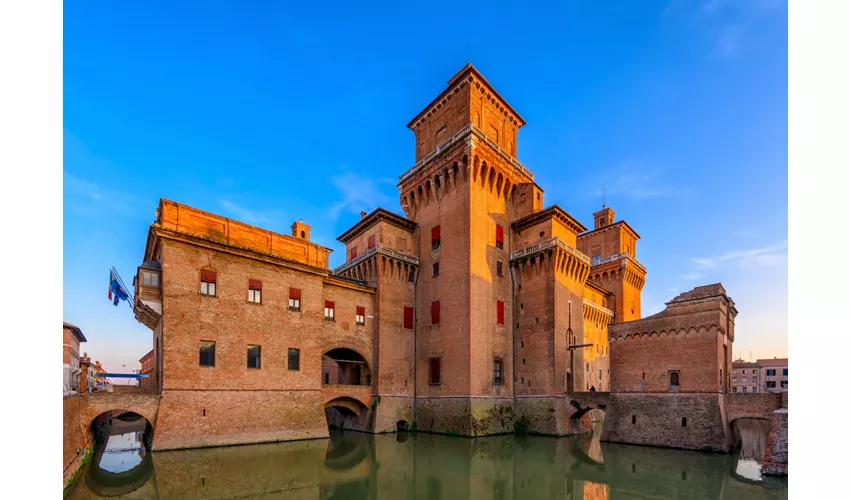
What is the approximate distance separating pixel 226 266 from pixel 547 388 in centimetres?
2163

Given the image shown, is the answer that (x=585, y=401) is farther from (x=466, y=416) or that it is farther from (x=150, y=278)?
(x=150, y=278)

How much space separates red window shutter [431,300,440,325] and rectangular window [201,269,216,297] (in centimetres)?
1455

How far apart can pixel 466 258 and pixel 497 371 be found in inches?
328

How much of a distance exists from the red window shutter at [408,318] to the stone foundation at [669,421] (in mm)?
14159

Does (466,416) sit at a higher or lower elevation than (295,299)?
lower

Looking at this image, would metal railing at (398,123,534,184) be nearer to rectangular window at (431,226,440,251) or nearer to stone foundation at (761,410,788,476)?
rectangular window at (431,226,440,251)

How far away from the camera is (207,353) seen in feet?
69.7

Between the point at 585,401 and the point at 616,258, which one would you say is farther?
the point at 616,258

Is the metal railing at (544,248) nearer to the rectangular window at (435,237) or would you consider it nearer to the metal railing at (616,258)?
the rectangular window at (435,237)

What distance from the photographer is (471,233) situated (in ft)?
92.8

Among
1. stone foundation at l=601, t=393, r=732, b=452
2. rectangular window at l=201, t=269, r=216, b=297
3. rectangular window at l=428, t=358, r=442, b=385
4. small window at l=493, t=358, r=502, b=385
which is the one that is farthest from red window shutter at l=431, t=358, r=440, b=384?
→ rectangular window at l=201, t=269, r=216, b=297

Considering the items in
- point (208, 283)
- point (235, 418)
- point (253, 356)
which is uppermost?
point (208, 283)

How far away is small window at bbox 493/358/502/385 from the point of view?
2884cm

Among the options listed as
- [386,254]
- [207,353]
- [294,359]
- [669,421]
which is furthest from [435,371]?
[207,353]
